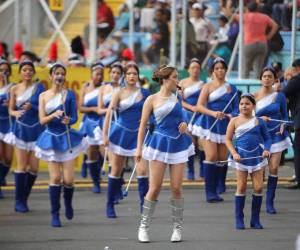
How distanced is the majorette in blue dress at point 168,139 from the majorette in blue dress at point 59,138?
5.00ft

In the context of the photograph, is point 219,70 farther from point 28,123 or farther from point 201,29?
point 201,29

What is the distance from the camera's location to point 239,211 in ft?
42.7

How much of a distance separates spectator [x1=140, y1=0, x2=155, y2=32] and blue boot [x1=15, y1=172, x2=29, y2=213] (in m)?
11.3

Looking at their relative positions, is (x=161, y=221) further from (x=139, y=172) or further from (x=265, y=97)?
(x=265, y=97)

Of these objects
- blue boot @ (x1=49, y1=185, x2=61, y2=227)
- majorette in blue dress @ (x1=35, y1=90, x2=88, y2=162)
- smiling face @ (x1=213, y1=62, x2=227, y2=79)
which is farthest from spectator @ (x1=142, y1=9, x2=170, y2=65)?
blue boot @ (x1=49, y1=185, x2=61, y2=227)

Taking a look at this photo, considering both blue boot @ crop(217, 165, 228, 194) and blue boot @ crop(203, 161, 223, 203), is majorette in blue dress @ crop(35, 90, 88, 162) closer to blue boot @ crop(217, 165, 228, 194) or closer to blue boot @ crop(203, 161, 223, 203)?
blue boot @ crop(203, 161, 223, 203)

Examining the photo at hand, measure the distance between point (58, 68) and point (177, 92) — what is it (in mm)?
1914

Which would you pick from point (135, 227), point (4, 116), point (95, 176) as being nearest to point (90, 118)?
point (95, 176)

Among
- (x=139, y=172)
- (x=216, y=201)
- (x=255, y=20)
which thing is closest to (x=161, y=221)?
(x=139, y=172)

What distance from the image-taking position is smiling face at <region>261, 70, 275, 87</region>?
557 inches

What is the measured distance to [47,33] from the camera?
28391 millimetres

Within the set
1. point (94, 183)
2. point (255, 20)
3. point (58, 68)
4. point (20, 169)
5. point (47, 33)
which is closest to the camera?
point (58, 68)

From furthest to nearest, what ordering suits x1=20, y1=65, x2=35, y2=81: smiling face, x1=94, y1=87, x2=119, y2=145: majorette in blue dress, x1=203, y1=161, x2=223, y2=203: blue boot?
x1=94, y1=87, x2=119, y2=145: majorette in blue dress
x1=203, y1=161, x2=223, y2=203: blue boot
x1=20, y1=65, x2=35, y2=81: smiling face

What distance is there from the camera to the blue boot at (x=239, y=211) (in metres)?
13.0
